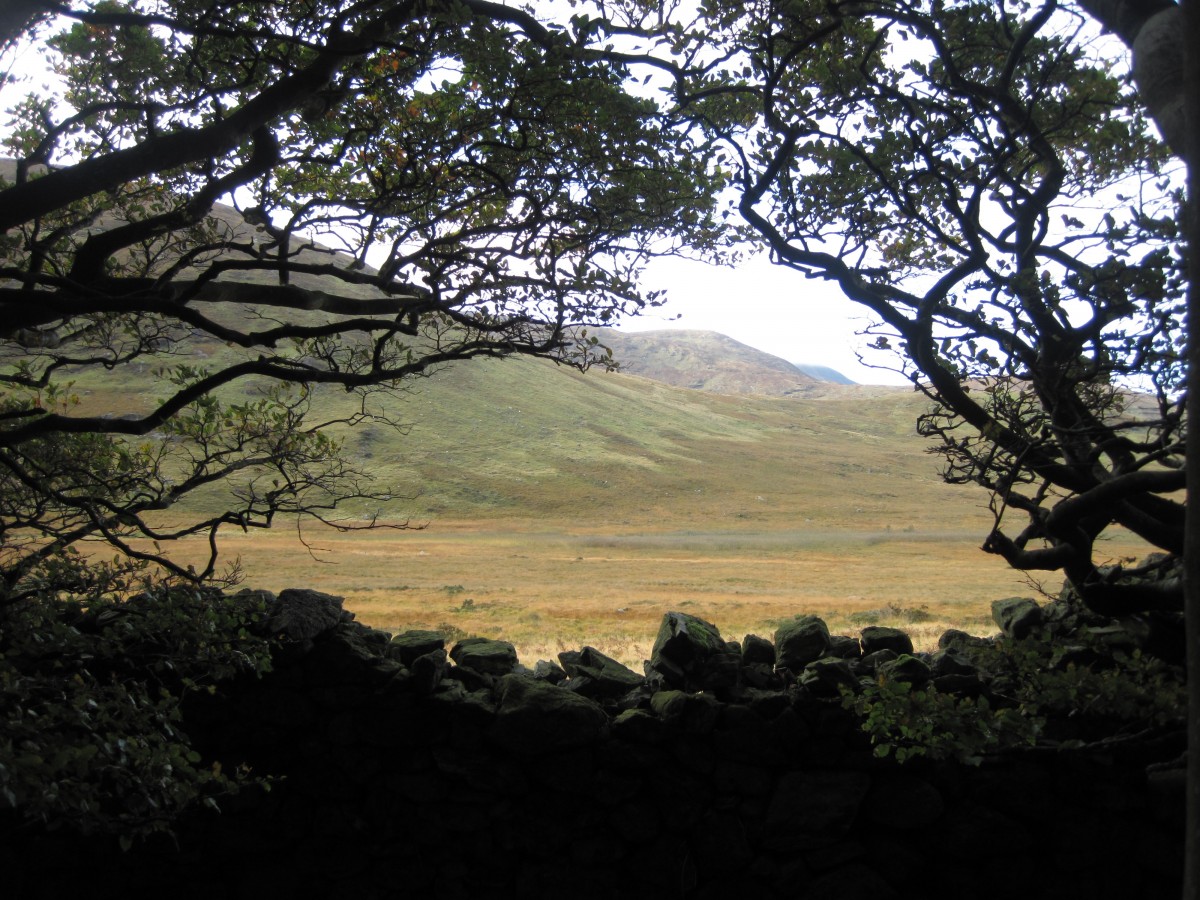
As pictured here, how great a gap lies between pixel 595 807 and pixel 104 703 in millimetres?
3338

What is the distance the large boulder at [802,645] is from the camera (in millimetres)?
6844

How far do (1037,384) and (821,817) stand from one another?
132 inches

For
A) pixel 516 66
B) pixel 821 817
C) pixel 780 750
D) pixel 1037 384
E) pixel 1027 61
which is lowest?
pixel 821 817

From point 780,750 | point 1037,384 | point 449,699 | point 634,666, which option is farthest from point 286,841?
point 1037,384

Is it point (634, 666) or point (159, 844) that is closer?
point (159, 844)

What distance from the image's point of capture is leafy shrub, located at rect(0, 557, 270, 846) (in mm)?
3414

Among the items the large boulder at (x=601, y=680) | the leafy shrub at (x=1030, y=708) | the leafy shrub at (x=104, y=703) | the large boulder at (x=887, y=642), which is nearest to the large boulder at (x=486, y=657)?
the large boulder at (x=601, y=680)

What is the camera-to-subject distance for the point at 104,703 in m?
4.44

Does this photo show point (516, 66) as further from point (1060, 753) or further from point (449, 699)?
point (1060, 753)

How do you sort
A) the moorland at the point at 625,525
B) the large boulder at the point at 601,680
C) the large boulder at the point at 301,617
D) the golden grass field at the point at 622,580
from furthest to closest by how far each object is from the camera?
the moorland at the point at 625,525 → the golden grass field at the point at 622,580 → the large boulder at the point at 601,680 → the large boulder at the point at 301,617

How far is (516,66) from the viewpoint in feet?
18.1

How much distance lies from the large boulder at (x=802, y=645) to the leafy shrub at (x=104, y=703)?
4.10 metres

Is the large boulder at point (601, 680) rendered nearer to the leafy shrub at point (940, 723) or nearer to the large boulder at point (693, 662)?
the large boulder at point (693, 662)

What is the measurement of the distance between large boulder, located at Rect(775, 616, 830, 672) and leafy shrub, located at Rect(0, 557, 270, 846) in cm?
410
